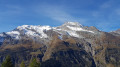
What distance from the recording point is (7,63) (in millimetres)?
52406

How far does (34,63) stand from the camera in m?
59.3

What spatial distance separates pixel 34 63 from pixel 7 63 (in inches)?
410

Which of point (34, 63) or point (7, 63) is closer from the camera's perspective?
point (7, 63)
